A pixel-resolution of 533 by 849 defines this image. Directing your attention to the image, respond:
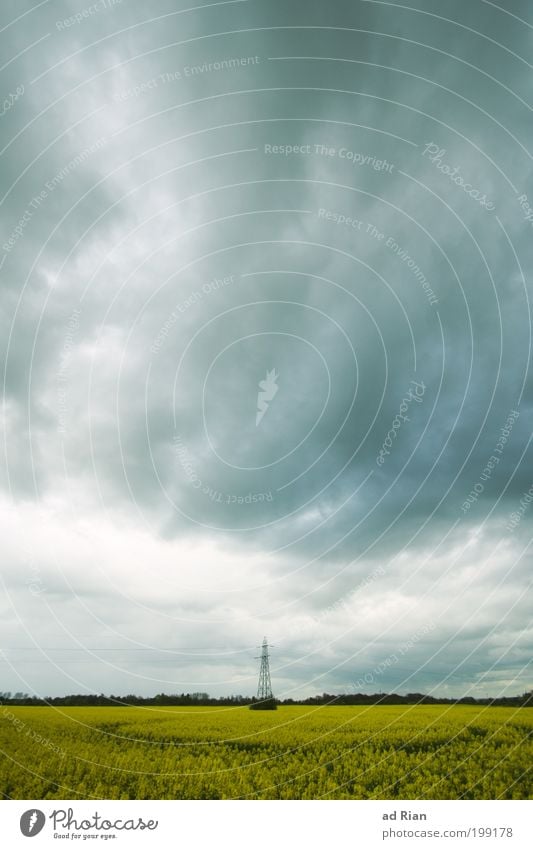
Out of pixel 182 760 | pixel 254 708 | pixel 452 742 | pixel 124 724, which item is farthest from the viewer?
pixel 254 708

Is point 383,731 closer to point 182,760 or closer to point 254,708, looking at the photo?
point 182,760
